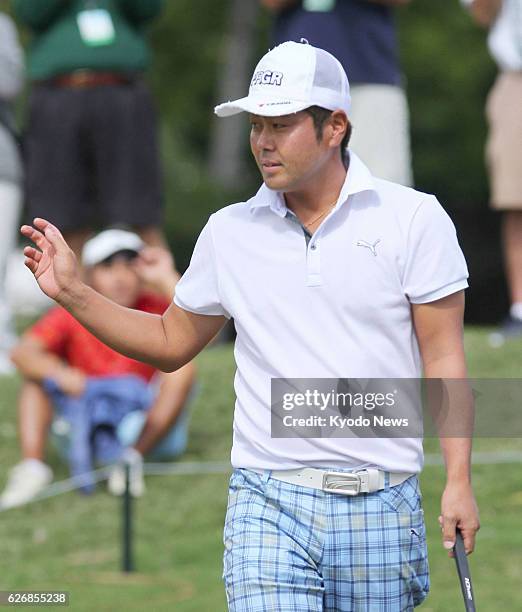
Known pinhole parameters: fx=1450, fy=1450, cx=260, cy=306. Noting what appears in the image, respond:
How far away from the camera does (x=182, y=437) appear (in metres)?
7.87

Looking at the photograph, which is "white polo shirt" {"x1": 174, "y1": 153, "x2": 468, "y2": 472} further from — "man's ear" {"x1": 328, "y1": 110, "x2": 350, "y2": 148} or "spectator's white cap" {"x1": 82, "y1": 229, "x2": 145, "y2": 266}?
"spectator's white cap" {"x1": 82, "y1": 229, "x2": 145, "y2": 266}

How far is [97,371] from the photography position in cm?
773

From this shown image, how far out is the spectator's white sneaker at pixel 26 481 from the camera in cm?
737

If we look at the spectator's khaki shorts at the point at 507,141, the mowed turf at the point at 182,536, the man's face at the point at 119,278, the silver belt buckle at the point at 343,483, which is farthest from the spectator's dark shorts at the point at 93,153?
the silver belt buckle at the point at 343,483

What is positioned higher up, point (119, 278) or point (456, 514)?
point (119, 278)

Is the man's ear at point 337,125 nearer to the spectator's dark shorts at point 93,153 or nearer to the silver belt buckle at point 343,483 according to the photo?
the silver belt buckle at point 343,483

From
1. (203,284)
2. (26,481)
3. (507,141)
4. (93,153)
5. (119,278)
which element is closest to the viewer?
(203,284)

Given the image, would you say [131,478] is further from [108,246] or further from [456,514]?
[456,514]

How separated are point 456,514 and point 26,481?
4.16 meters

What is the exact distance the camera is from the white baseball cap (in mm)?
3795

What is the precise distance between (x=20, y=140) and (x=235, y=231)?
17.8 feet

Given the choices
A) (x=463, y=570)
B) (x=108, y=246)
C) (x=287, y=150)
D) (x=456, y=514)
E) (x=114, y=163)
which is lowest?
(x=463, y=570)

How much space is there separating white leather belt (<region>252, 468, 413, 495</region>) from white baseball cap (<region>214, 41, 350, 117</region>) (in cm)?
93

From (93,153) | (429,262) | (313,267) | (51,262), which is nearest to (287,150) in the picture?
(313,267)
